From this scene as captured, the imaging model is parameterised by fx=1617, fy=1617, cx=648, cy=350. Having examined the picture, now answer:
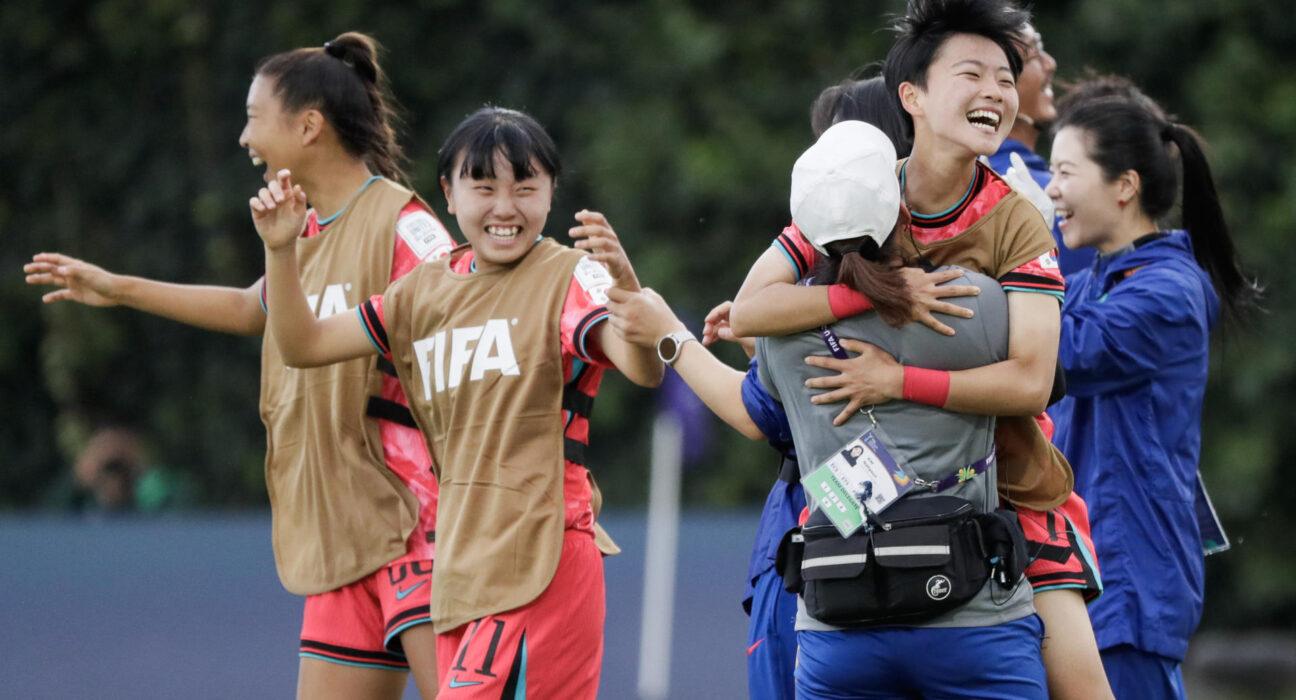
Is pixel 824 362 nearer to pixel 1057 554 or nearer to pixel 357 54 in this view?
pixel 1057 554

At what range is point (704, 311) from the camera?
30.6 ft

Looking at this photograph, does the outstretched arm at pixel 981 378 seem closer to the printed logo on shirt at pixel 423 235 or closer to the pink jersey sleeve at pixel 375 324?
the pink jersey sleeve at pixel 375 324

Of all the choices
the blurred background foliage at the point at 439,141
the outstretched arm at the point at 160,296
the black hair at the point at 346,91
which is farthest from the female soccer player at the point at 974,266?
the blurred background foliage at the point at 439,141

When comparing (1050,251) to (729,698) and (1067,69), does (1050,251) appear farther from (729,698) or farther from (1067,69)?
(1067,69)

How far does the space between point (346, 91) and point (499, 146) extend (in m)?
0.69

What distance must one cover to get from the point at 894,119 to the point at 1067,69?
660 cm

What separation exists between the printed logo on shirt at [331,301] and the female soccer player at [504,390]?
27 centimetres

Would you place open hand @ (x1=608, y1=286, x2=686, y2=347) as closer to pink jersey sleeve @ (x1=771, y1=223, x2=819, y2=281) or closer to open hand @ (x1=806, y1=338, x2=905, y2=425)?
pink jersey sleeve @ (x1=771, y1=223, x2=819, y2=281)

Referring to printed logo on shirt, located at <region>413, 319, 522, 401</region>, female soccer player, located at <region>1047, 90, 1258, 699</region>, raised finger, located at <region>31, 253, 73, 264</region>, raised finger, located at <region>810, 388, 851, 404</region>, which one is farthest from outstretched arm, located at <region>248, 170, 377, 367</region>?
female soccer player, located at <region>1047, 90, 1258, 699</region>

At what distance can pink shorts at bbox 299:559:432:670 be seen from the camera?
3328 mm

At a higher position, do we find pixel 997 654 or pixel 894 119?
pixel 894 119

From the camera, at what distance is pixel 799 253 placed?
2549 mm

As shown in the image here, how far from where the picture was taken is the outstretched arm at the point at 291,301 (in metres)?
3.05

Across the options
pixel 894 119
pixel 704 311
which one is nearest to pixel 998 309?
pixel 894 119
